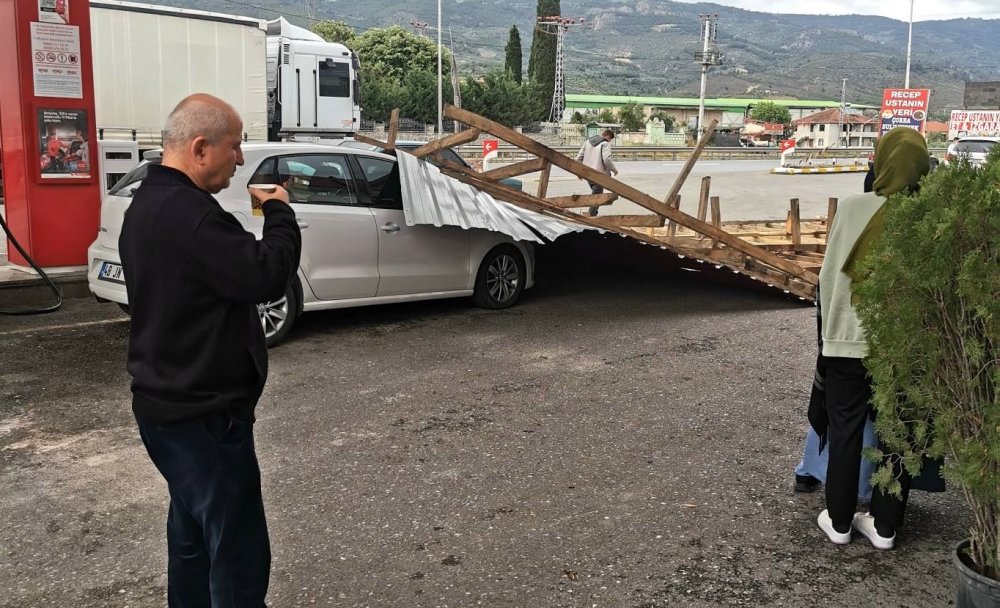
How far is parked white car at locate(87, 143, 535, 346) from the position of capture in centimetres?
715

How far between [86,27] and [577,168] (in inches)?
215

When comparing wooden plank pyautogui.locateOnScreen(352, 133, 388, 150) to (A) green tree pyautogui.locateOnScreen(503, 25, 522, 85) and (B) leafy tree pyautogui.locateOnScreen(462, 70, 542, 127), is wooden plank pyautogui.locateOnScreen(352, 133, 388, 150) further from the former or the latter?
(A) green tree pyautogui.locateOnScreen(503, 25, 522, 85)

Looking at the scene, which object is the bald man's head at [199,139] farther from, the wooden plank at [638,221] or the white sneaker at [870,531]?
the wooden plank at [638,221]

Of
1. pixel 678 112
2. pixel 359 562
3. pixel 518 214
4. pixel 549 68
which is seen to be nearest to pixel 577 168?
pixel 518 214

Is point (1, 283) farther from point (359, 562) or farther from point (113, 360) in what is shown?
point (359, 562)

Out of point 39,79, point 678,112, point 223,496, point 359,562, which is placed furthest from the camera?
point 678,112

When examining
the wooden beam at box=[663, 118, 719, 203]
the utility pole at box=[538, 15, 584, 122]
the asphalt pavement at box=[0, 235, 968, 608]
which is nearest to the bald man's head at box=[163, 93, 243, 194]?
the asphalt pavement at box=[0, 235, 968, 608]

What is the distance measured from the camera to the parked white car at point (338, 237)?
7152mm

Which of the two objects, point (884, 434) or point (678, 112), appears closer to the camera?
point (884, 434)

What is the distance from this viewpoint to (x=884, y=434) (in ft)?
11.0

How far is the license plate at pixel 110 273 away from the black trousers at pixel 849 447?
5.47 meters

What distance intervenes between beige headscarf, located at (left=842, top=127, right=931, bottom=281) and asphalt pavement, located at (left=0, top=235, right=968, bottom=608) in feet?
4.35

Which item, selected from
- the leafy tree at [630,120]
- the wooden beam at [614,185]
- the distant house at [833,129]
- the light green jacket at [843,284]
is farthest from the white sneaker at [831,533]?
the distant house at [833,129]

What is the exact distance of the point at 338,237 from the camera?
7500 millimetres
